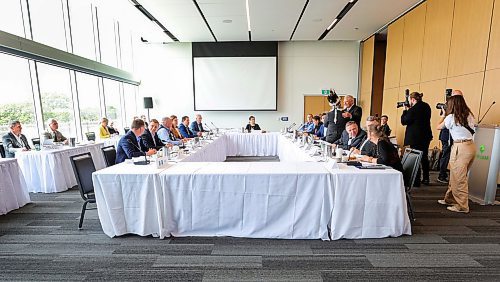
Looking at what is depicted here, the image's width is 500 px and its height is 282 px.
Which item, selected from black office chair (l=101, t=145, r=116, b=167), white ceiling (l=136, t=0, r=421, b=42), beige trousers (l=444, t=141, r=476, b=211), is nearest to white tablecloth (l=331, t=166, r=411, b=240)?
beige trousers (l=444, t=141, r=476, b=211)

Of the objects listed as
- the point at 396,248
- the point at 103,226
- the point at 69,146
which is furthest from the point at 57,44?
the point at 396,248

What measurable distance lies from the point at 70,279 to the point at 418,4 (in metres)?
7.88

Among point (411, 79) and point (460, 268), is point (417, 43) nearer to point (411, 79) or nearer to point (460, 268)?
point (411, 79)

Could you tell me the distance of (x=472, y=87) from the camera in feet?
15.1

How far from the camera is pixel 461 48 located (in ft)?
16.1

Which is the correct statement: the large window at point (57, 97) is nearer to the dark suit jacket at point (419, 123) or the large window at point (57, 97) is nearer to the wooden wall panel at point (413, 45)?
the dark suit jacket at point (419, 123)

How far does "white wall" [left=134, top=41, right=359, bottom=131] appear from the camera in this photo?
9.66 meters

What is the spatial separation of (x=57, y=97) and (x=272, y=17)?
5394 mm

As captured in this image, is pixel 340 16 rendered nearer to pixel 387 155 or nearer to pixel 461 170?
pixel 461 170

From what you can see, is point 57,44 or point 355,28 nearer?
point 57,44

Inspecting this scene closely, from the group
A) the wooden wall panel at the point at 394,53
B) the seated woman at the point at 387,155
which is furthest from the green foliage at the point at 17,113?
the wooden wall panel at the point at 394,53

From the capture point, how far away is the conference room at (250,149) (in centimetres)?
236

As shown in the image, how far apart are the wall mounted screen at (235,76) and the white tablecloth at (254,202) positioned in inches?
288

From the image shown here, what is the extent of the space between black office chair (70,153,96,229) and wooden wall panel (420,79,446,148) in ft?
20.3
